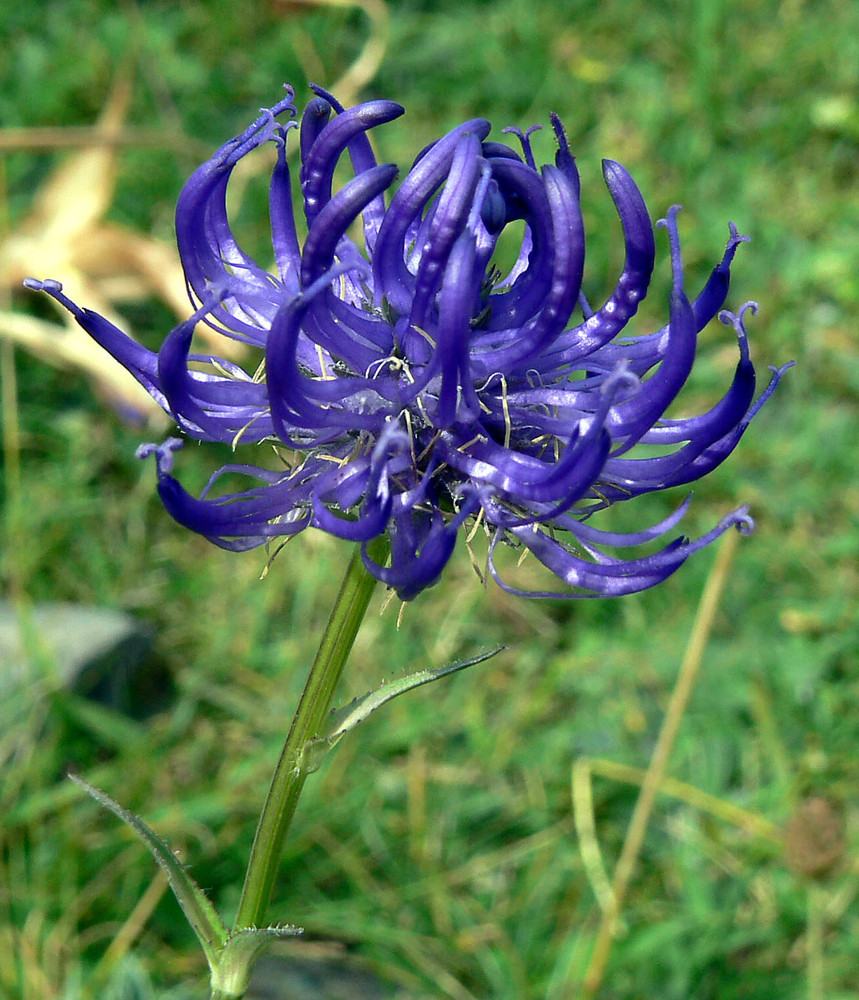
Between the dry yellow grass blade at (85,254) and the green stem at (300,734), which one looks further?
the dry yellow grass blade at (85,254)

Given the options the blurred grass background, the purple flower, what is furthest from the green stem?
the blurred grass background

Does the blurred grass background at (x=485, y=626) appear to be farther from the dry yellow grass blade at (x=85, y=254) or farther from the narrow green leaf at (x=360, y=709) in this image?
the narrow green leaf at (x=360, y=709)

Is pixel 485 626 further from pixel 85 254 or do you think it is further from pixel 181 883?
pixel 181 883

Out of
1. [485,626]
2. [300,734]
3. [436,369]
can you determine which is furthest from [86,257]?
[436,369]

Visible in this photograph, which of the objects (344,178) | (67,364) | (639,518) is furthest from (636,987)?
(344,178)

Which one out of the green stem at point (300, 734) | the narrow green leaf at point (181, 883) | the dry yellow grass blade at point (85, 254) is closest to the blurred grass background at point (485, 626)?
the dry yellow grass blade at point (85, 254)
